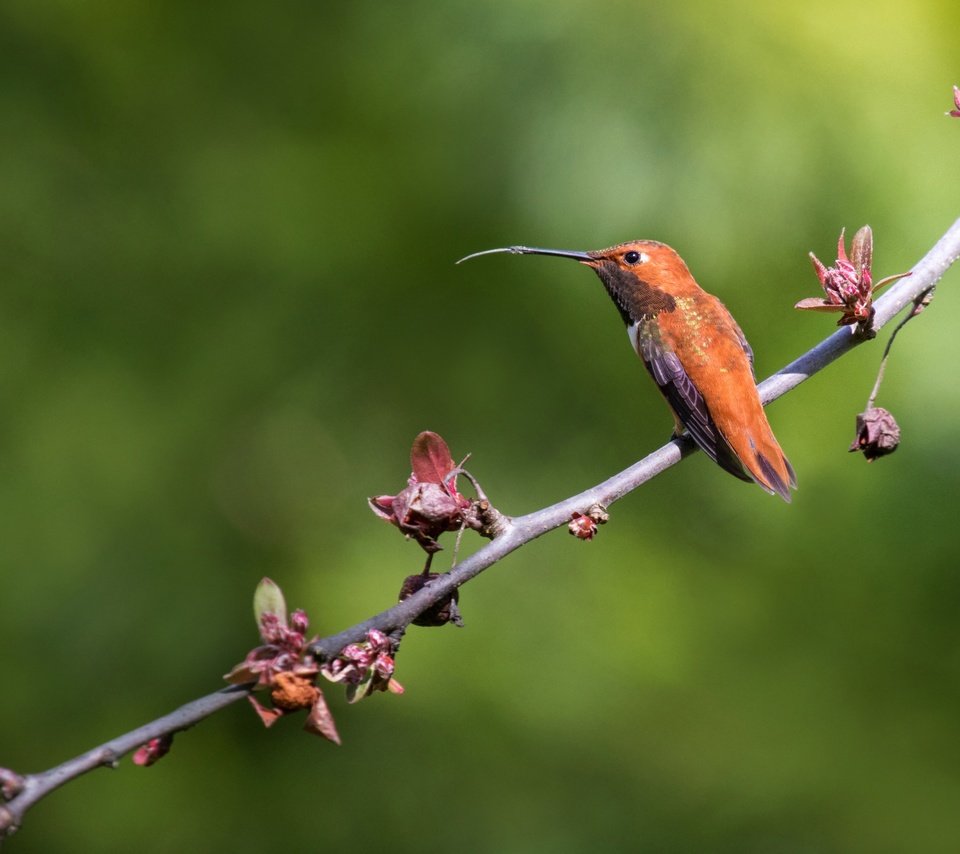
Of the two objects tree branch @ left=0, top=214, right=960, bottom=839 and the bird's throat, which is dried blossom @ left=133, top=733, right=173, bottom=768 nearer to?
tree branch @ left=0, top=214, right=960, bottom=839

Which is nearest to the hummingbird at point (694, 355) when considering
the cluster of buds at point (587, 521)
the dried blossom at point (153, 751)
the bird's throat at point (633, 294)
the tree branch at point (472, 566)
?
the bird's throat at point (633, 294)

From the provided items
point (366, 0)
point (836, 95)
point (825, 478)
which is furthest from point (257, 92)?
point (825, 478)

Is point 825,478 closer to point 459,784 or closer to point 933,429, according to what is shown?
point 933,429

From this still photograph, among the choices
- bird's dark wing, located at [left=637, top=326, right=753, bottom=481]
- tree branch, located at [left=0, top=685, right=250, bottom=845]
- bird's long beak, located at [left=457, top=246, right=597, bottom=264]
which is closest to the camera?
tree branch, located at [left=0, top=685, right=250, bottom=845]

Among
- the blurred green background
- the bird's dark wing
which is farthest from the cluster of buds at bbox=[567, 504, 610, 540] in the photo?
the blurred green background

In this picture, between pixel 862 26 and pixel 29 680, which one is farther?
pixel 29 680

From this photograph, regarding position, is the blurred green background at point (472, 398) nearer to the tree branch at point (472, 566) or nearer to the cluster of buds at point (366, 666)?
the tree branch at point (472, 566)
